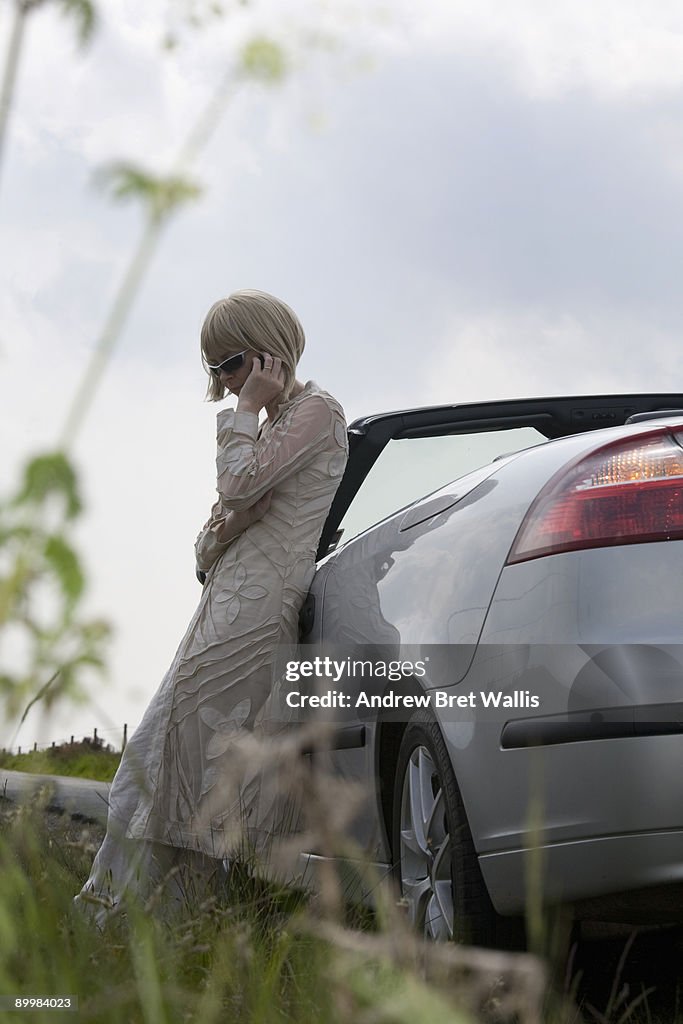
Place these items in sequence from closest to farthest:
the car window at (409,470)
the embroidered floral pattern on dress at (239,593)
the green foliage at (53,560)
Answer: the green foliage at (53,560) → the embroidered floral pattern on dress at (239,593) → the car window at (409,470)

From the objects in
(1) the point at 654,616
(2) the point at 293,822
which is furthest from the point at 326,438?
(1) the point at 654,616

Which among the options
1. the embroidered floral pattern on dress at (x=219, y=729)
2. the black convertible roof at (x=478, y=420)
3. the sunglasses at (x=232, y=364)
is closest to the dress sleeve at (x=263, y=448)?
the sunglasses at (x=232, y=364)

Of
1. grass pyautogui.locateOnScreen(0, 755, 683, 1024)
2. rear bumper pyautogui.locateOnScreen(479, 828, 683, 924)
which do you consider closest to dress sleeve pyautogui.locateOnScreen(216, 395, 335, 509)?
grass pyautogui.locateOnScreen(0, 755, 683, 1024)

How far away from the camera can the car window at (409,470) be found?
3.82m

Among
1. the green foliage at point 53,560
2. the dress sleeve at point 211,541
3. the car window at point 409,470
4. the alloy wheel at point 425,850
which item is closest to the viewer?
the green foliage at point 53,560

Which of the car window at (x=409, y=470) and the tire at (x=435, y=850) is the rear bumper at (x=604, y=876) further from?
the car window at (x=409, y=470)

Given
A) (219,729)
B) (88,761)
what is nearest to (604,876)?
(219,729)

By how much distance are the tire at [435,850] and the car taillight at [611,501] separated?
513 mm

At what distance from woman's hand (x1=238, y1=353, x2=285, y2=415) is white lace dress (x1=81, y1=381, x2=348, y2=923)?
4cm

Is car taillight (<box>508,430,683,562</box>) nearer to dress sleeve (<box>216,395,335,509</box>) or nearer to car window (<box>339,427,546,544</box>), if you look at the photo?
dress sleeve (<box>216,395,335,509</box>)

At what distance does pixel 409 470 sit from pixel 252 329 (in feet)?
2.25

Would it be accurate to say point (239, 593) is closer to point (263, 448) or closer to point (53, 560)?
point (263, 448)

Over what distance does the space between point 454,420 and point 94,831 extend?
2068 millimetres

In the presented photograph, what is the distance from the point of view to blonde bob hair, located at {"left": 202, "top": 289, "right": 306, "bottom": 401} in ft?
11.8
